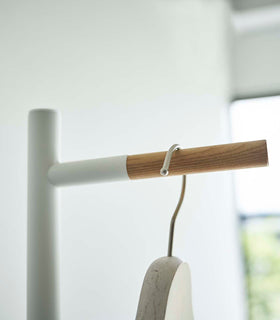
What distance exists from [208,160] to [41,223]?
8.2 inches

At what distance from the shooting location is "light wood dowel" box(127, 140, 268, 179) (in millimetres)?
422

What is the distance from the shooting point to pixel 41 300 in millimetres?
506

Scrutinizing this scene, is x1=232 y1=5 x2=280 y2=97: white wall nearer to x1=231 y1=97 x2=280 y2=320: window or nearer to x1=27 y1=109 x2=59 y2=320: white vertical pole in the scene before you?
x1=231 y1=97 x2=280 y2=320: window

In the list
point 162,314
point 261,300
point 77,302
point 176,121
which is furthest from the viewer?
point 261,300

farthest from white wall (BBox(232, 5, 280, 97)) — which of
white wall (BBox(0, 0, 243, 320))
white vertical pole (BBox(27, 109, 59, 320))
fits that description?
white vertical pole (BBox(27, 109, 59, 320))

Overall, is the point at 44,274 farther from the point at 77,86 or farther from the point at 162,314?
the point at 77,86

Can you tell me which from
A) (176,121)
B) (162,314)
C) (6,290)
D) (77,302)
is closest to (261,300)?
(176,121)

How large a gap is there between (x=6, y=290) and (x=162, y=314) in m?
0.32

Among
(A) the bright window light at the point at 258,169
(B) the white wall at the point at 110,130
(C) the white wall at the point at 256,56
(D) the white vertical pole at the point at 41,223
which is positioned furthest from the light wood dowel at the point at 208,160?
(C) the white wall at the point at 256,56

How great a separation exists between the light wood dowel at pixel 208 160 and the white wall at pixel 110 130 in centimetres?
28

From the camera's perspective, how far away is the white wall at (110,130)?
2.30 ft

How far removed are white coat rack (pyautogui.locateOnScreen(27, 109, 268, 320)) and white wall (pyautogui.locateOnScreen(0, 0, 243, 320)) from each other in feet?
0.51

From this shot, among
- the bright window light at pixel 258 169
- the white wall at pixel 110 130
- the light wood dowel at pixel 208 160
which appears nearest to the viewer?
the light wood dowel at pixel 208 160

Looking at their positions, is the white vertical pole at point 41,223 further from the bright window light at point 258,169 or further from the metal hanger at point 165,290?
the bright window light at point 258,169
